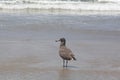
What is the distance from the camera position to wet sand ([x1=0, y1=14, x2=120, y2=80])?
10273 millimetres

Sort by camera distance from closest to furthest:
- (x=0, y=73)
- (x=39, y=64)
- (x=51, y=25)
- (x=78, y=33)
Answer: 1. (x=0, y=73)
2. (x=39, y=64)
3. (x=78, y=33)
4. (x=51, y=25)

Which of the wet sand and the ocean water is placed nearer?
the wet sand

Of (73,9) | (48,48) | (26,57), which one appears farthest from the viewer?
(73,9)

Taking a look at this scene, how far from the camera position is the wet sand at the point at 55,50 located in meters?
10.3

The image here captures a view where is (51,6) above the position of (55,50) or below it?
below

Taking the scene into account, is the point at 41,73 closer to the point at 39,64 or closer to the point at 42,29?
the point at 39,64

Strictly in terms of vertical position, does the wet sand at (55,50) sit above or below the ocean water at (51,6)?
above

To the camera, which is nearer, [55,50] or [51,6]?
[55,50]

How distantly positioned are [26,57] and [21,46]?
1777 mm

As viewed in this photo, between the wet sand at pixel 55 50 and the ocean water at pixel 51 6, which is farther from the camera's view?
the ocean water at pixel 51 6

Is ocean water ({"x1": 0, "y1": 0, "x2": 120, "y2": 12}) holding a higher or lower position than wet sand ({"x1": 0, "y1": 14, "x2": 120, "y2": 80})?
lower

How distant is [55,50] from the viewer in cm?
1327

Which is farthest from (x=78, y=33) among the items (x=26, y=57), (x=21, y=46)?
(x=26, y=57)

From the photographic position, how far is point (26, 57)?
12156 mm
